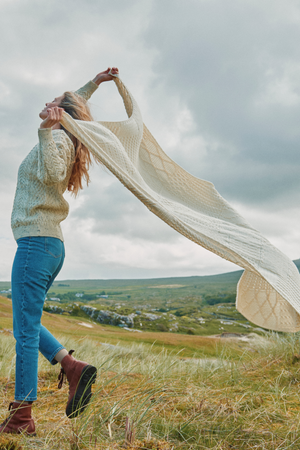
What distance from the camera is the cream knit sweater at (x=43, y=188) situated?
5.33 ft

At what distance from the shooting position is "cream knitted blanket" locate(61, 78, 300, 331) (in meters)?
1.70

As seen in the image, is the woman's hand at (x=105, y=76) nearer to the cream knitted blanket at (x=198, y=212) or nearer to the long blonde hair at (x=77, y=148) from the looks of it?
the cream knitted blanket at (x=198, y=212)

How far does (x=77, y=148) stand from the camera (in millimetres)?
1926

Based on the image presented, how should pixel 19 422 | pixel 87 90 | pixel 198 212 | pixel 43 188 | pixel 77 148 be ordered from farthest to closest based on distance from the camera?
1. pixel 87 90
2. pixel 198 212
3. pixel 77 148
4. pixel 43 188
5. pixel 19 422

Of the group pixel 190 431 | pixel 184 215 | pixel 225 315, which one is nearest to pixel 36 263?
pixel 184 215

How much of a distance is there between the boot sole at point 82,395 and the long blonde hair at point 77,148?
114cm

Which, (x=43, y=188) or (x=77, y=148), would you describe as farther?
(x=77, y=148)

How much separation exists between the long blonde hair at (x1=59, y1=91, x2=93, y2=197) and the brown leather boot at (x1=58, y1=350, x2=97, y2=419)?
1101mm

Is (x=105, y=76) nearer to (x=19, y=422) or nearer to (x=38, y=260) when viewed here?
(x=38, y=260)

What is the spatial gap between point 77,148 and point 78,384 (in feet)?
4.56

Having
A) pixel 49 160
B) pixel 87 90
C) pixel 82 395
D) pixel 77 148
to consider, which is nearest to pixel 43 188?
pixel 49 160

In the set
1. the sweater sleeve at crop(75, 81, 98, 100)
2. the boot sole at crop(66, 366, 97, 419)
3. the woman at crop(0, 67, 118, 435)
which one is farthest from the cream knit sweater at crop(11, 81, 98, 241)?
the boot sole at crop(66, 366, 97, 419)

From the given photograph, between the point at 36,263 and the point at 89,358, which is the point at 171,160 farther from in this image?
the point at 89,358

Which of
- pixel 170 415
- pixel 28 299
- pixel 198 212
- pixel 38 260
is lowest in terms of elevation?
pixel 170 415
